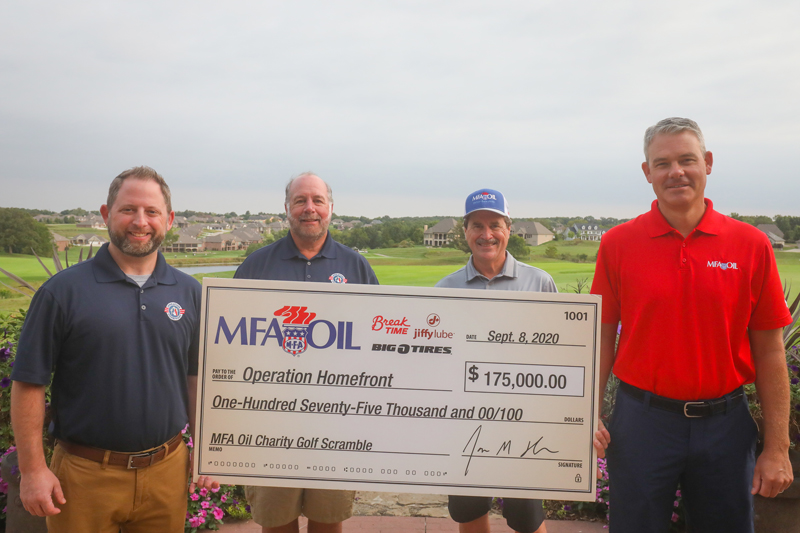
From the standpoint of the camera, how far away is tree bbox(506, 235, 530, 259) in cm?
362

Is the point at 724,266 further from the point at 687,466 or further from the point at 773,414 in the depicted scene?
the point at 687,466

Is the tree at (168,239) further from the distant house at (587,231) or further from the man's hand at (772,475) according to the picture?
the distant house at (587,231)

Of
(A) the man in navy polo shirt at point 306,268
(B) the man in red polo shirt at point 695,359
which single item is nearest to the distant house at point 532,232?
(B) the man in red polo shirt at point 695,359

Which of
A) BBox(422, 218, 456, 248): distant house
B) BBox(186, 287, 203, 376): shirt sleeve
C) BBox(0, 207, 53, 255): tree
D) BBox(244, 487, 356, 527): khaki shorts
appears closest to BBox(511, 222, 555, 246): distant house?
BBox(422, 218, 456, 248): distant house

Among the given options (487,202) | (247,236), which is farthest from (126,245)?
(247,236)

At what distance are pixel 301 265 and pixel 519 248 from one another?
1805 millimetres

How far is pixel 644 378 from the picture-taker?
2467 millimetres

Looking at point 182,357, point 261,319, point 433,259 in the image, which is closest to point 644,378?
point 261,319

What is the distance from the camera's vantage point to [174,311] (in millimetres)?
2354

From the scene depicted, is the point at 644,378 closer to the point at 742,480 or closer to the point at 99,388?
the point at 742,480

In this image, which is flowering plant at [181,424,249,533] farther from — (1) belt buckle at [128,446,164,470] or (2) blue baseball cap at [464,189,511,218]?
(2) blue baseball cap at [464,189,511,218]

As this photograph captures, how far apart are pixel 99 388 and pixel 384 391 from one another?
1350mm

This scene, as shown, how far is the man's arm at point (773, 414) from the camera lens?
246cm

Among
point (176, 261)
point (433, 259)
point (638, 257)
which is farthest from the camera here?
point (433, 259)
